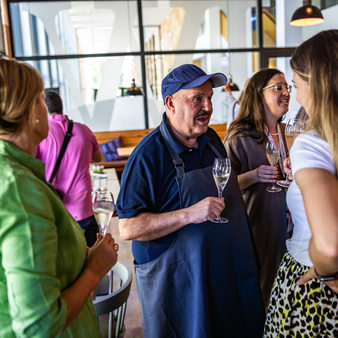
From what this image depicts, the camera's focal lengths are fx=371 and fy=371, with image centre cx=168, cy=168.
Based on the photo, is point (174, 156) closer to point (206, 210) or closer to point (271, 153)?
point (206, 210)

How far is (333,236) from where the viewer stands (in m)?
0.90

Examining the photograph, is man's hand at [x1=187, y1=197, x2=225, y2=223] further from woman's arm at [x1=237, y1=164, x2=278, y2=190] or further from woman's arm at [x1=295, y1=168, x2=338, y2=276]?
woman's arm at [x1=237, y1=164, x2=278, y2=190]

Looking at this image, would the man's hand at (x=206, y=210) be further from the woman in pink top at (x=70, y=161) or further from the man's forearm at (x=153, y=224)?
the woman in pink top at (x=70, y=161)

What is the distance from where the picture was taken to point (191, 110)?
1614 mm

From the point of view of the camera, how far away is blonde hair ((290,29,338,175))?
1.00 meters

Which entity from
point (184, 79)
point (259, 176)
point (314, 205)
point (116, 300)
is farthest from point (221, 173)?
point (116, 300)

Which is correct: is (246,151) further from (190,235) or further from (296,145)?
(296,145)

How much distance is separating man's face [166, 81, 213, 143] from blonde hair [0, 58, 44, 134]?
2.52ft

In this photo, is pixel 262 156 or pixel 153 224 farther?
pixel 262 156

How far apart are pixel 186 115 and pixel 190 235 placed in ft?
1.69

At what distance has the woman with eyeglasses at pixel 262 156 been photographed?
213cm

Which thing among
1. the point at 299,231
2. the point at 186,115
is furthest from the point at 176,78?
the point at 299,231

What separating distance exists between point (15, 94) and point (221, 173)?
2.97ft

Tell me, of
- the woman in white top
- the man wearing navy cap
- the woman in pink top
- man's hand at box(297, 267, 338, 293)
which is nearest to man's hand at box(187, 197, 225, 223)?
the man wearing navy cap
